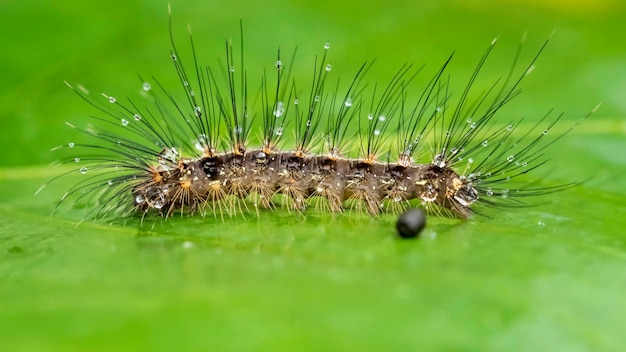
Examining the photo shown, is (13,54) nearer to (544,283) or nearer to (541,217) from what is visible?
(541,217)

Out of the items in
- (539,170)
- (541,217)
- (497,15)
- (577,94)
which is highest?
(497,15)

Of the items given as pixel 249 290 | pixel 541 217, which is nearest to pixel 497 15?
pixel 541 217

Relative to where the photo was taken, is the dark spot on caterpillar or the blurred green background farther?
the dark spot on caterpillar

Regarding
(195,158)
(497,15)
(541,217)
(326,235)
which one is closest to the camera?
(326,235)

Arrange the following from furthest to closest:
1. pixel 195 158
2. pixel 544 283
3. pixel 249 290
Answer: pixel 195 158, pixel 544 283, pixel 249 290

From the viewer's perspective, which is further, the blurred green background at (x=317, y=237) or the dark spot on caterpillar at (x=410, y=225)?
the dark spot on caterpillar at (x=410, y=225)

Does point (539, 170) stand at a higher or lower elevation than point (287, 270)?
higher

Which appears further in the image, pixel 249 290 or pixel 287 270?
pixel 287 270
